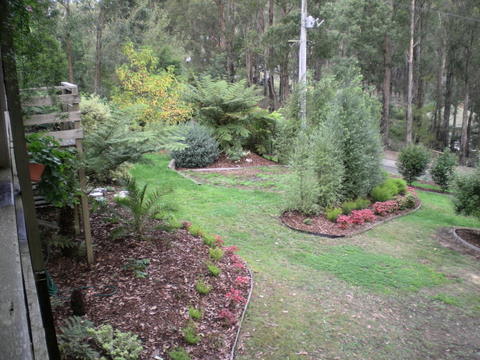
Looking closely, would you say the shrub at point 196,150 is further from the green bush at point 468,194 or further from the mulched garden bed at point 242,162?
the green bush at point 468,194

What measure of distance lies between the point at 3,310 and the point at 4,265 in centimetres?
24

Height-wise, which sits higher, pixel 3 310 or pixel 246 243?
pixel 3 310

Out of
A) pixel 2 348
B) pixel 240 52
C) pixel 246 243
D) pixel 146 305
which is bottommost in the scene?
pixel 246 243

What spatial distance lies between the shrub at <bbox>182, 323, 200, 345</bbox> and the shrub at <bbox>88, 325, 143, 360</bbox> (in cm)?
47

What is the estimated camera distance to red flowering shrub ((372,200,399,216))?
9742 mm

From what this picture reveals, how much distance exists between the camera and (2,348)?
3.36ft

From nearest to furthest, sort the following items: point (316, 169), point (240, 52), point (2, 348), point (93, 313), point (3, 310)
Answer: point (2, 348) < point (3, 310) < point (93, 313) < point (316, 169) < point (240, 52)

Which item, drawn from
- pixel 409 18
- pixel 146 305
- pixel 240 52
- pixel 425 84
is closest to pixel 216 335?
pixel 146 305

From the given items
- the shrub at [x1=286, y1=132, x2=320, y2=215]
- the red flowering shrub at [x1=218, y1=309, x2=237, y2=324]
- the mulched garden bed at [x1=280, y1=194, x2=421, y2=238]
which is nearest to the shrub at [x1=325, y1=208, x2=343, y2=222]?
the mulched garden bed at [x1=280, y1=194, x2=421, y2=238]

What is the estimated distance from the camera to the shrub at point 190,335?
3.64m

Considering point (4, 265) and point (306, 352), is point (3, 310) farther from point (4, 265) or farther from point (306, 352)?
point (306, 352)

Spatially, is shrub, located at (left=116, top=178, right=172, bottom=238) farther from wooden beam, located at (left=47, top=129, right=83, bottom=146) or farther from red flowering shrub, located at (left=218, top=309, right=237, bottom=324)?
red flowering shrub, located at (left=218, top=309, right=237, bottom=324)

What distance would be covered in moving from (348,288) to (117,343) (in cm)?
344

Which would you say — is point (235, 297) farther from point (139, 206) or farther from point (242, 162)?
point (242, 162)
